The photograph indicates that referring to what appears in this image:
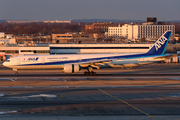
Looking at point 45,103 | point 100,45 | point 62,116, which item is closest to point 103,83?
point 45,103

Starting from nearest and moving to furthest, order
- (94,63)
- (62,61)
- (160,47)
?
(62,61), (94,63), (160,47)

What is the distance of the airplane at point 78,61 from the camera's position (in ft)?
181

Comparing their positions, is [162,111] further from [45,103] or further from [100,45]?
[100,45]

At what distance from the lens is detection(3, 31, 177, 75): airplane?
55156 mm

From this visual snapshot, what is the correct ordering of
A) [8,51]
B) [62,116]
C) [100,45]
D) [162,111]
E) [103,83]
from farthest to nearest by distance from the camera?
[100,45], [8,51], [103,83], [162,111], [62,116]

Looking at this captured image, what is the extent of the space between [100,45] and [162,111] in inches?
2549

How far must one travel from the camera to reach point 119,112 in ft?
89.1

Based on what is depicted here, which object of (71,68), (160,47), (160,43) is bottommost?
(71,68)

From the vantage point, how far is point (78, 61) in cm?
5628

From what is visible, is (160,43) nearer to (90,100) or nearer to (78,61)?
(78,61)

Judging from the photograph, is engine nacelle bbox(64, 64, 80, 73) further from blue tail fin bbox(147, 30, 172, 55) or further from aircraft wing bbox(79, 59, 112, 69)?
blue tail fin bbox(147, 30, 172, 55)

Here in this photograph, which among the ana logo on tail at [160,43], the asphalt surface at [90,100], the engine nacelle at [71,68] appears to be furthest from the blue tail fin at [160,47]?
the engine nacelle at [71,68]

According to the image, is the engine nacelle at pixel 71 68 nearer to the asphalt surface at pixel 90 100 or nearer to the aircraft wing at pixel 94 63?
the aircraft wing at pixel 94 63

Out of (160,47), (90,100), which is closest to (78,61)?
(160,47)
